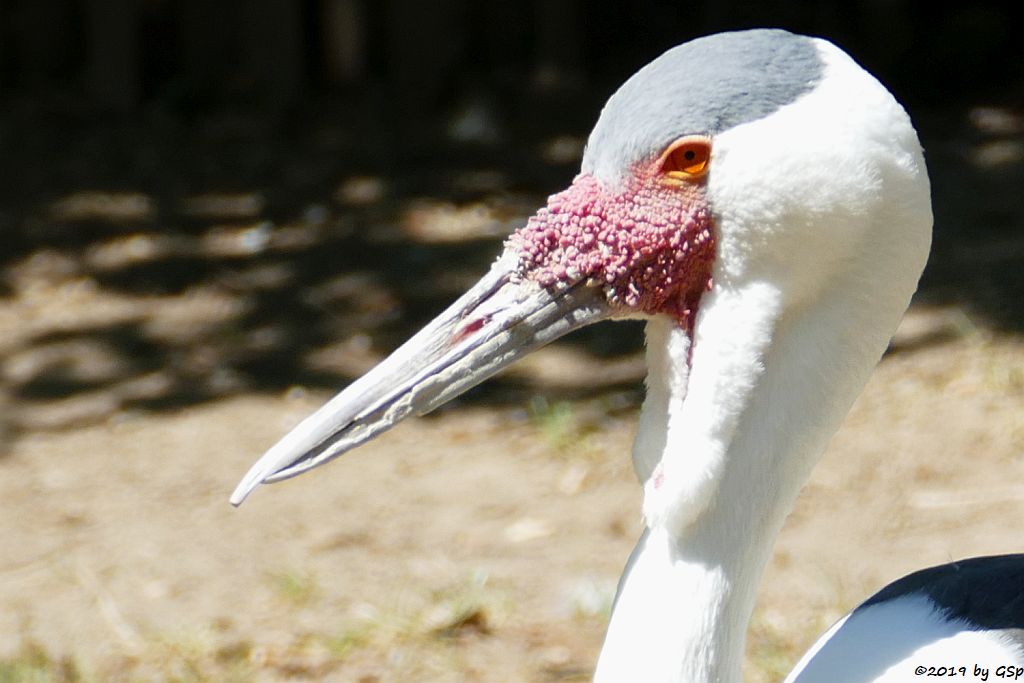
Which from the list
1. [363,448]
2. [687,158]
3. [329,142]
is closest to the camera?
[687,158]

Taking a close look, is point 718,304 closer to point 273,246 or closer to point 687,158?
point 687,158

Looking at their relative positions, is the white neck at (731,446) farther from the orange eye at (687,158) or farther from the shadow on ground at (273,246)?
the shadow on ground at (273,246)

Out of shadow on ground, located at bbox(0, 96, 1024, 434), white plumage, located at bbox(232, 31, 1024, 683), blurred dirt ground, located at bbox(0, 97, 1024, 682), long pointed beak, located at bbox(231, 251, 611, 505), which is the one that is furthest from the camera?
shadow on ground, located at bbox(0, 96, 1024, 434)

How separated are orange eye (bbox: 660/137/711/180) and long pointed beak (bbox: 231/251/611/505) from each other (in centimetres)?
22

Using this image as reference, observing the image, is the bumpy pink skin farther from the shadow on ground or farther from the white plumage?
the shadow on ground

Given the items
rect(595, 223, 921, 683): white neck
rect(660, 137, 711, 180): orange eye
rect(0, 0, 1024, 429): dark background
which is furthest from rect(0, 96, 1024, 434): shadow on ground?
rect(660, 137, 711, 180): orange eye

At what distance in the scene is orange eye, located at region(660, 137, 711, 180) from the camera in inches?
78.6

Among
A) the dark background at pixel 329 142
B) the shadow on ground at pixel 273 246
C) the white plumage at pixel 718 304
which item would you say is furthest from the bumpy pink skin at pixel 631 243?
the dark background at pixel 329 142

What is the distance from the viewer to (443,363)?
6.96ft

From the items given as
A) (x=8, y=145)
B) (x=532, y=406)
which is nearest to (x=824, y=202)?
(x=532, y=406)

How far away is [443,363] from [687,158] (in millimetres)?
464

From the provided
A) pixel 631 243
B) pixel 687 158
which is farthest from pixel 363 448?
pixel 687 158

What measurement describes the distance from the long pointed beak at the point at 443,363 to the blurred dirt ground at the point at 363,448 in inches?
58.6

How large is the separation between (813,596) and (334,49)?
4.67 meters
